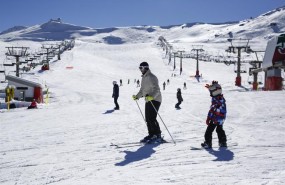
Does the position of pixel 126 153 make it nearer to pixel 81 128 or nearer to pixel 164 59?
pixel 81 128

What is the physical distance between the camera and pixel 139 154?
6820 millimetres

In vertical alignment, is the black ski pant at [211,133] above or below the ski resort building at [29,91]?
above

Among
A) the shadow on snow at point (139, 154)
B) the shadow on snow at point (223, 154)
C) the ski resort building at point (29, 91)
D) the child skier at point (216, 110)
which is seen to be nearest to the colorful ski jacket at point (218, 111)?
the child skier at point (216, 110)

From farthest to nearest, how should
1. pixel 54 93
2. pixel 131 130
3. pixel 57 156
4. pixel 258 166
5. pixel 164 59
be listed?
pixel 164 59, pixel 54 93, pixel 131 130, pixel 57 156, pixel 258 166

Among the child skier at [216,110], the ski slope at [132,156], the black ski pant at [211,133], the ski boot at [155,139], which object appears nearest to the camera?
the ski slope at [132,156]

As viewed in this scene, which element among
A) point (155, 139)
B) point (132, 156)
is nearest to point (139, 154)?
point (132, 156)

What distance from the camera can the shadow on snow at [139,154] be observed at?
6220mm

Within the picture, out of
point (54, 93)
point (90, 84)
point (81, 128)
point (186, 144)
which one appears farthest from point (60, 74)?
point (186, 144)

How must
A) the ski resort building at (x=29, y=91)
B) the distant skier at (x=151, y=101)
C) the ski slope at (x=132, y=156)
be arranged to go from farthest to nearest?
the ski resort building at (x=29, y=91) < the distant skier at (x=151, y=101) < the ski slope at (x=132, y=156)

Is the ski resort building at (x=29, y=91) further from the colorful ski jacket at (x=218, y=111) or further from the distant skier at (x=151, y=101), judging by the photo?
the colorful ski jacket at (x=218, y=111)

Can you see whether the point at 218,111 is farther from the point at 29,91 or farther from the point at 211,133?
the point at 29,91

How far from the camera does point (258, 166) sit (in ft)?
18.4

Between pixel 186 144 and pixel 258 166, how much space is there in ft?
7.81

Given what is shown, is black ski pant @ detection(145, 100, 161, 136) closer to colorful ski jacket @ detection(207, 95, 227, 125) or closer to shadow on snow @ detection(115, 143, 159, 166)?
shadow on snow @ detection(115, 143, 159, 166)
